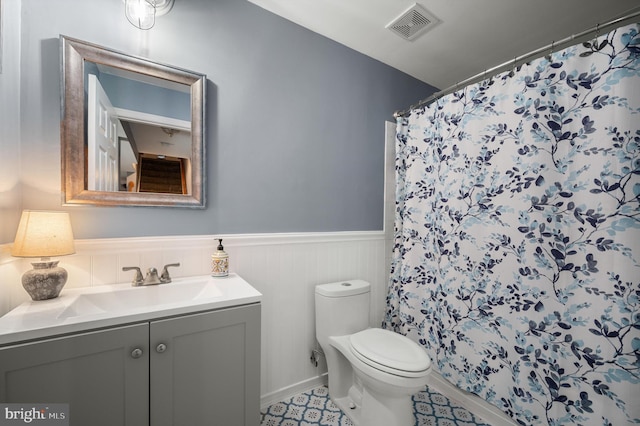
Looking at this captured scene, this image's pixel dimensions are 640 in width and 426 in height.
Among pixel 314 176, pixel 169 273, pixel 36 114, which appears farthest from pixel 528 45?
pixel 36 114

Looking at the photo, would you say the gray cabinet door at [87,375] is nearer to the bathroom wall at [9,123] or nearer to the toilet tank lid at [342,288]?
the bathroom wall at [9,123]

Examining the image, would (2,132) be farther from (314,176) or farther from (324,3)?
(324,3)

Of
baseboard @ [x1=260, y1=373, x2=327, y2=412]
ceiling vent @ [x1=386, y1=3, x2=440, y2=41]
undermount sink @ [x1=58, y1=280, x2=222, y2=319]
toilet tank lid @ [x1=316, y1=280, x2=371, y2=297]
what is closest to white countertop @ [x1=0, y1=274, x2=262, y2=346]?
undermount sink @ [x1=58, y1=280, x2=222, y2=319]

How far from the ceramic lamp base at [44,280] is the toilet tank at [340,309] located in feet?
4.04

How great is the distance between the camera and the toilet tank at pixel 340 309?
1.63 metres

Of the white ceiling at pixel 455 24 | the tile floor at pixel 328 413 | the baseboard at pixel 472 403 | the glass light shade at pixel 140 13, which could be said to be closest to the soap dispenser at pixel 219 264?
the tile floor at pixel 328 413

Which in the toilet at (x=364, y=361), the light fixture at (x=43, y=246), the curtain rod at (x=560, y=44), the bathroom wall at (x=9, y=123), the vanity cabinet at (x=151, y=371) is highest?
the curtain rod at (x=560, y=44)

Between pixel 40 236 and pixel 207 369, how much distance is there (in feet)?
2.52

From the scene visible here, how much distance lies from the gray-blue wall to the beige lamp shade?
0.18 meters

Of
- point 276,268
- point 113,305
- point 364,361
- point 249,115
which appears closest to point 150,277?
point 113,305

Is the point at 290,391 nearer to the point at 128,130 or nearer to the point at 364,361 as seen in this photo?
the point at 364,361

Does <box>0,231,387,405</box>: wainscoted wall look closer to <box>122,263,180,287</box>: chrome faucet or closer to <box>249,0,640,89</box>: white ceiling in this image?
<box>122,263,180,287</box>: chrome faucet

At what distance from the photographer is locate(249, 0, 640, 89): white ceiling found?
153 cm

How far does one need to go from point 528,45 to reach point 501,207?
1.37 meters
